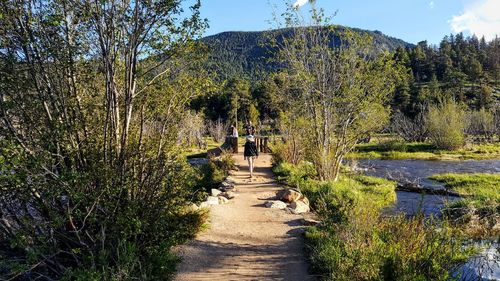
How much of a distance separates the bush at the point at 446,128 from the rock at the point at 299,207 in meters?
31.4

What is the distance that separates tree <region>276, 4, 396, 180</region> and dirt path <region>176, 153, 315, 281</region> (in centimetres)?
385

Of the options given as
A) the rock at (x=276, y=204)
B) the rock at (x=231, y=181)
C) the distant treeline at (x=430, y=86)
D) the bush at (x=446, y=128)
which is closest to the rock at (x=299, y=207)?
the rock at (x=276, y=204)

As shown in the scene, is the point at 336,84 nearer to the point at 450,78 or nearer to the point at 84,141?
the point at 84,141

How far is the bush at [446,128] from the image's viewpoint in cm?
3706

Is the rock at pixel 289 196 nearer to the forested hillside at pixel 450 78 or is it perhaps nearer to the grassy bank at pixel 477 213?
the grassy bank at pixel 477 213

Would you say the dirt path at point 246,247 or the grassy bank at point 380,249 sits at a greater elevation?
Result: the grassy bank at point 380,249

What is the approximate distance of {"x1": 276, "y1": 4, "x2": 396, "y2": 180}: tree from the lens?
1312cm

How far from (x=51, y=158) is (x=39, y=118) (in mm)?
727

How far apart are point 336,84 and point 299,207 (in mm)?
5077

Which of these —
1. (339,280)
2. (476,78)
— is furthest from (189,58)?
(476,78)

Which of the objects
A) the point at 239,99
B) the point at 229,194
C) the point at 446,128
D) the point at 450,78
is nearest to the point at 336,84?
the point at 229,194

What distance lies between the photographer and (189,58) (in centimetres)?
670

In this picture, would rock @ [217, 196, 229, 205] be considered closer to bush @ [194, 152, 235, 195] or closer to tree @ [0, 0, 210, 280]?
bush @ [194, 152, 235, 195]

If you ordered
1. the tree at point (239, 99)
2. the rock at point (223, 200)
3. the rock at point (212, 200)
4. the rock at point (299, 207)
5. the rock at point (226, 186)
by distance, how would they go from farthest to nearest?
the tree at point (239, 99) < the rock at point (226, 186) < the rock at point (223, 200) < the rock at point (212, 200) < the rock at point (299, 207)
